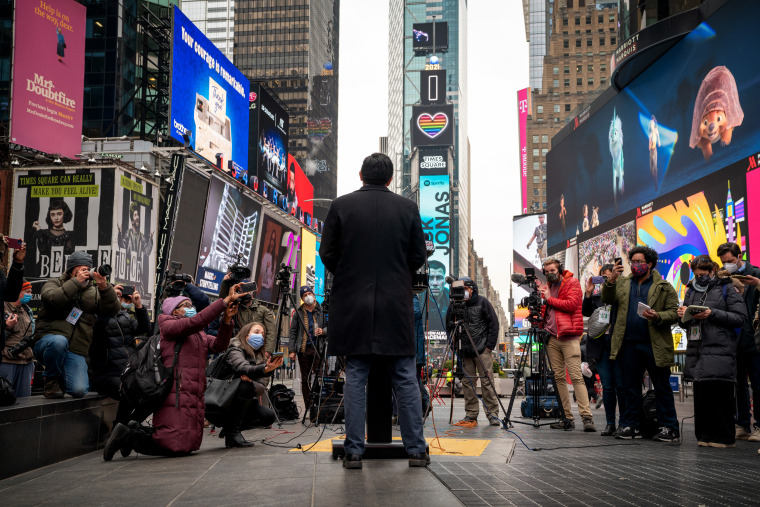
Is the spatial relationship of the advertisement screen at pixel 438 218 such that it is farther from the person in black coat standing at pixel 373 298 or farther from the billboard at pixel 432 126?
the person in black coat standing at pixel 373 298

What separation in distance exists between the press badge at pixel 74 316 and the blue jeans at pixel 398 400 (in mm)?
3265

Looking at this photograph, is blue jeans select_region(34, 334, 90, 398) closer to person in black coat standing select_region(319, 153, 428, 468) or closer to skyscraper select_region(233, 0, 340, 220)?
person in black coat standing select_region(319, 153, 428, 468)

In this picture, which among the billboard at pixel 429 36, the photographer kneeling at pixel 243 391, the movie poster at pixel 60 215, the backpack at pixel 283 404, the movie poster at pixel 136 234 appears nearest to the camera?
the photographer kneeling at pixel 243 391

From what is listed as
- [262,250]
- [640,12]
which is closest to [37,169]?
[262,250]

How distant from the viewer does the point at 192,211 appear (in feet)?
103

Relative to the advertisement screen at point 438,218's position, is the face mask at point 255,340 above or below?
below

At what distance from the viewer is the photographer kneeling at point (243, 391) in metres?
6.31

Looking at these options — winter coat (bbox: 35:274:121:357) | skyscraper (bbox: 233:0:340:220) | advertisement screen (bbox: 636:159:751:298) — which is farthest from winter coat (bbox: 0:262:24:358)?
skyscraper (bbox: 233:0:340:220)

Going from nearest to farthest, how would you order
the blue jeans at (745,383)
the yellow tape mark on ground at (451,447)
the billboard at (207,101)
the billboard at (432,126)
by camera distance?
the yellow tape mark on ground at (451,447) < the blue jeans at (745,383) < the billboard at (207,101) < the billboard at (432,126)

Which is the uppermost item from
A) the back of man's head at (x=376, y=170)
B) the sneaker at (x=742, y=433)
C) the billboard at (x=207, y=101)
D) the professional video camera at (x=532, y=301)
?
the billboard at (x=207, y=101)

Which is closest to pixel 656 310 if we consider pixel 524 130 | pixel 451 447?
pixel 451 447

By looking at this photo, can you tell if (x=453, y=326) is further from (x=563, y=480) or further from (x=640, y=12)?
(x=640, y=12)

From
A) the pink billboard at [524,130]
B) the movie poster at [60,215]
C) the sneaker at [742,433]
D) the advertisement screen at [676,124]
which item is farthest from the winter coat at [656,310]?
the pink billboard at [524,130]

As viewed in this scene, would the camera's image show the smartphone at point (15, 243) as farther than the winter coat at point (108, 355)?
No
